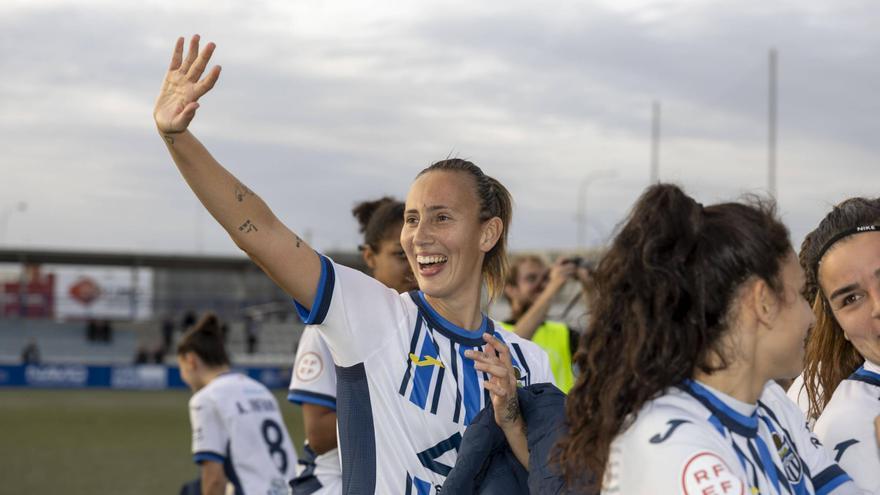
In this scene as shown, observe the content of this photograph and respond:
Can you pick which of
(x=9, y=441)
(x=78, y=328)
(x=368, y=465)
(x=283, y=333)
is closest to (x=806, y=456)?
(x=368, y=465)

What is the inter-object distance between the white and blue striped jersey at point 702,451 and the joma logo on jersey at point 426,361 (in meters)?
1.11

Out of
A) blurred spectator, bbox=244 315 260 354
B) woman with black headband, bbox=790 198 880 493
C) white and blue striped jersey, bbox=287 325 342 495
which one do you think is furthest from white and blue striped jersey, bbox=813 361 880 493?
blurred spectator, bbox=244 315 260 354

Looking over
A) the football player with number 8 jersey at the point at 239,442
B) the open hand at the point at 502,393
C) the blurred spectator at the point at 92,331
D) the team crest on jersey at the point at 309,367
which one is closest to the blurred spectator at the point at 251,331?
the blurred spectator at the point at 92,331

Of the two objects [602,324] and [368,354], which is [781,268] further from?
[368,354]

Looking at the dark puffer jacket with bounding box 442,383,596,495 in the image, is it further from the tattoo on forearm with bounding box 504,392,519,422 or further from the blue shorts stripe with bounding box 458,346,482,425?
the blue shorts stripe with bounding box 458,346,482,425

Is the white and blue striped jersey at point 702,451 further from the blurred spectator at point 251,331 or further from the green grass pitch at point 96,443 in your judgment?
the blurred spectator at point 251,331

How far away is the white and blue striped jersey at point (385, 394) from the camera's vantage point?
2902 mm

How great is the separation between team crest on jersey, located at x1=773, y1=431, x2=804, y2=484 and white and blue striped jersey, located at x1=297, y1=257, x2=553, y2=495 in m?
1.04

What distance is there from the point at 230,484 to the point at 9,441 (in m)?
12.5

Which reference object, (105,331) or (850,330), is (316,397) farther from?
(105,331)

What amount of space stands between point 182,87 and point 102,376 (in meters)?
29.3

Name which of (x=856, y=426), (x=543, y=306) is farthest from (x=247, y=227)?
(x=543, y=306)

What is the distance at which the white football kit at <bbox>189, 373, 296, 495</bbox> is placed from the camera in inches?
252

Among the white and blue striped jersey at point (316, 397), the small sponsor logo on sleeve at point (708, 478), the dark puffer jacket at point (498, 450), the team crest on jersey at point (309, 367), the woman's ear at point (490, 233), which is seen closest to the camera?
the small sponsor logo on sleeve at point (708, 478)
